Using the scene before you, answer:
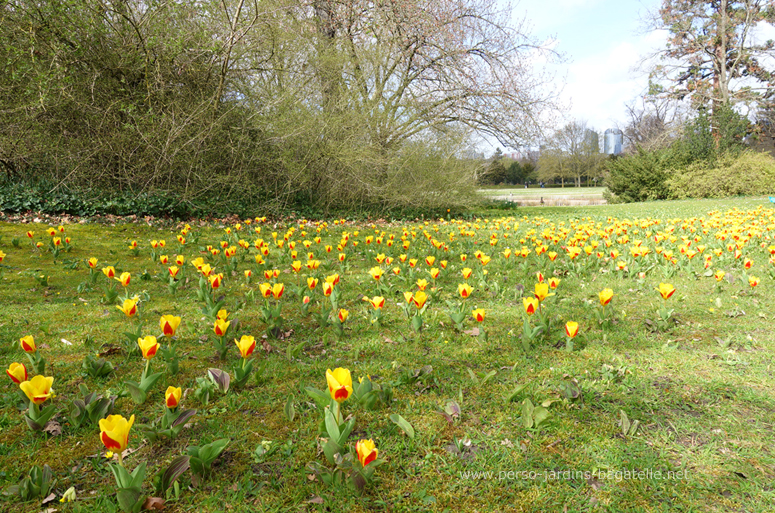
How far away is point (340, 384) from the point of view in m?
1.61

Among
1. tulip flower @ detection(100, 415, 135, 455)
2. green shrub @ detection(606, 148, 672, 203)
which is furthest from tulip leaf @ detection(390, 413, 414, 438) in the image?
green shrub @ detection(606, 148, 672, 203)

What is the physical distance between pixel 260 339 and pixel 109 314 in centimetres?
142

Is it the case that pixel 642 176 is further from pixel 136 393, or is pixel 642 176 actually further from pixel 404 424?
pixel 136 393

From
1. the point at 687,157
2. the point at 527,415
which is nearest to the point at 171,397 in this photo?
the point at 527,415

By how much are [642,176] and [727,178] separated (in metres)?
3.80

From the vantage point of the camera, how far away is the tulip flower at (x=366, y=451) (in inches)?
58.1

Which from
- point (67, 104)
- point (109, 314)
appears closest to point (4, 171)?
point (67, 104)

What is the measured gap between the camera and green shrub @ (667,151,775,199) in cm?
1942

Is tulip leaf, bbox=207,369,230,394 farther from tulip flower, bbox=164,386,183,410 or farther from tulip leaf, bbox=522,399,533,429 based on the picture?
tulip leaf, bbox=522,399,533,429

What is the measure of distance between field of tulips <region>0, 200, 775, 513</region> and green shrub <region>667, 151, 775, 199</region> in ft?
69.1

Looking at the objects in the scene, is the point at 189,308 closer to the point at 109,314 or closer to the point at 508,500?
the point at 109,314

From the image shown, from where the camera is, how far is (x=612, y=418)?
209 centimetres

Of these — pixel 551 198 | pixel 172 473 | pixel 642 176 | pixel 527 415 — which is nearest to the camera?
pixel 172 473

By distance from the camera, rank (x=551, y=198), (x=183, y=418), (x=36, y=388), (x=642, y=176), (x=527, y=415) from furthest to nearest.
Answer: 1. (x=551, y=198)
2. (x=642, y=176)
3. (x=527, y=415)
4. (x=183, y=418)
5. (x=36, y=388)
